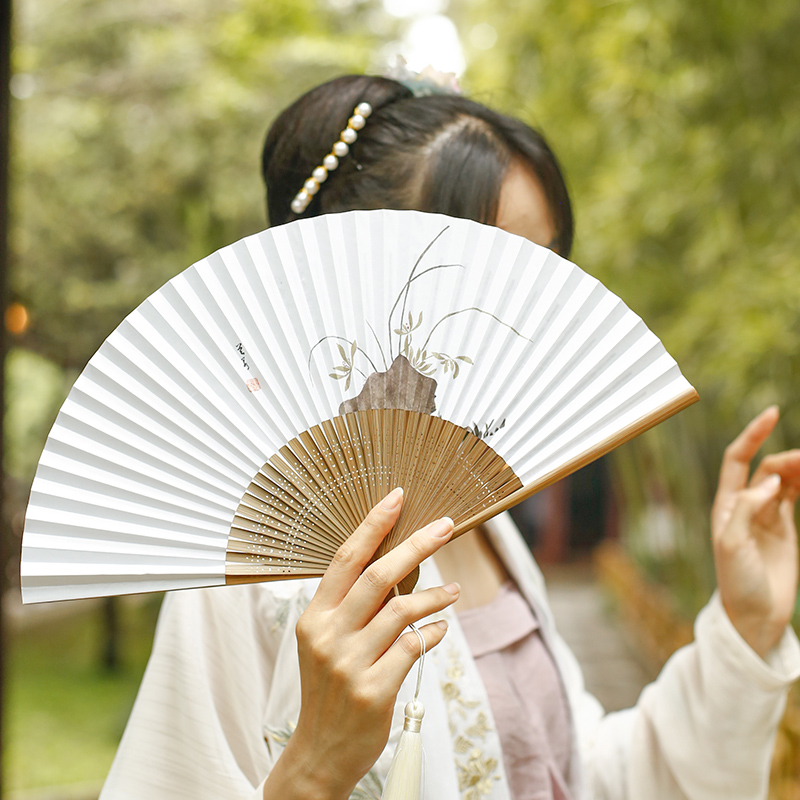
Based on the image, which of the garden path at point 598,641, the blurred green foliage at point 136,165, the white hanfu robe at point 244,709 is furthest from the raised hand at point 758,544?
the garden path at point 598,641

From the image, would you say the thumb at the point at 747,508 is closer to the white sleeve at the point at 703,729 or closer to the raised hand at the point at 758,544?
the raised hand at the point at 758,544

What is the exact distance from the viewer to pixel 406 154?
85 cm

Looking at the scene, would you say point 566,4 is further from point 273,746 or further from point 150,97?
point 273,746

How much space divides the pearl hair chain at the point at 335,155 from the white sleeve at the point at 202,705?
45 centimetres

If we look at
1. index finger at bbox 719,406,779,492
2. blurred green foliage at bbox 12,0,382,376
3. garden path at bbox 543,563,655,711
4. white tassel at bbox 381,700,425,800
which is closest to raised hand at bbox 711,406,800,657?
index finger at bbox 719,406,779,492

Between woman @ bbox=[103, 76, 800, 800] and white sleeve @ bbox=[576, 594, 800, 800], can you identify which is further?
white sleeve @ bbox=[576, 594, 800, 800]

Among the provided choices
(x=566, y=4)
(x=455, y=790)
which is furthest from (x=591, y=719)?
(x=566, y=4)

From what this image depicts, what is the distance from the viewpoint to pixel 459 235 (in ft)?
2.27

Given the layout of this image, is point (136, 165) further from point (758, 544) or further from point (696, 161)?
point (758, 544)

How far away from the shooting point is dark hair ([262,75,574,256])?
832mm

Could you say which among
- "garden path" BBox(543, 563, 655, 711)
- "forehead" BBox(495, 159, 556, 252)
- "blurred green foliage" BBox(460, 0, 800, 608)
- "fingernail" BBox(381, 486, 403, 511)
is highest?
"blurred green foliage" BBox(460, 0, 800, 608)

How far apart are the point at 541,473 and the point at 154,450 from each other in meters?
0.35

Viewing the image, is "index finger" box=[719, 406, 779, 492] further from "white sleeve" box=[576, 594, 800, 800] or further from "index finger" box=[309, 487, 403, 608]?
"index finger" box=[309, 487, 403, 608]

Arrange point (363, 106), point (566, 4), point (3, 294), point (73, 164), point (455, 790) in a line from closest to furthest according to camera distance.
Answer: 1. point (455, 790)
2. point (363, 106)
3. point (3, 294)
4. point (566, 4)
5. point (73, 164)
